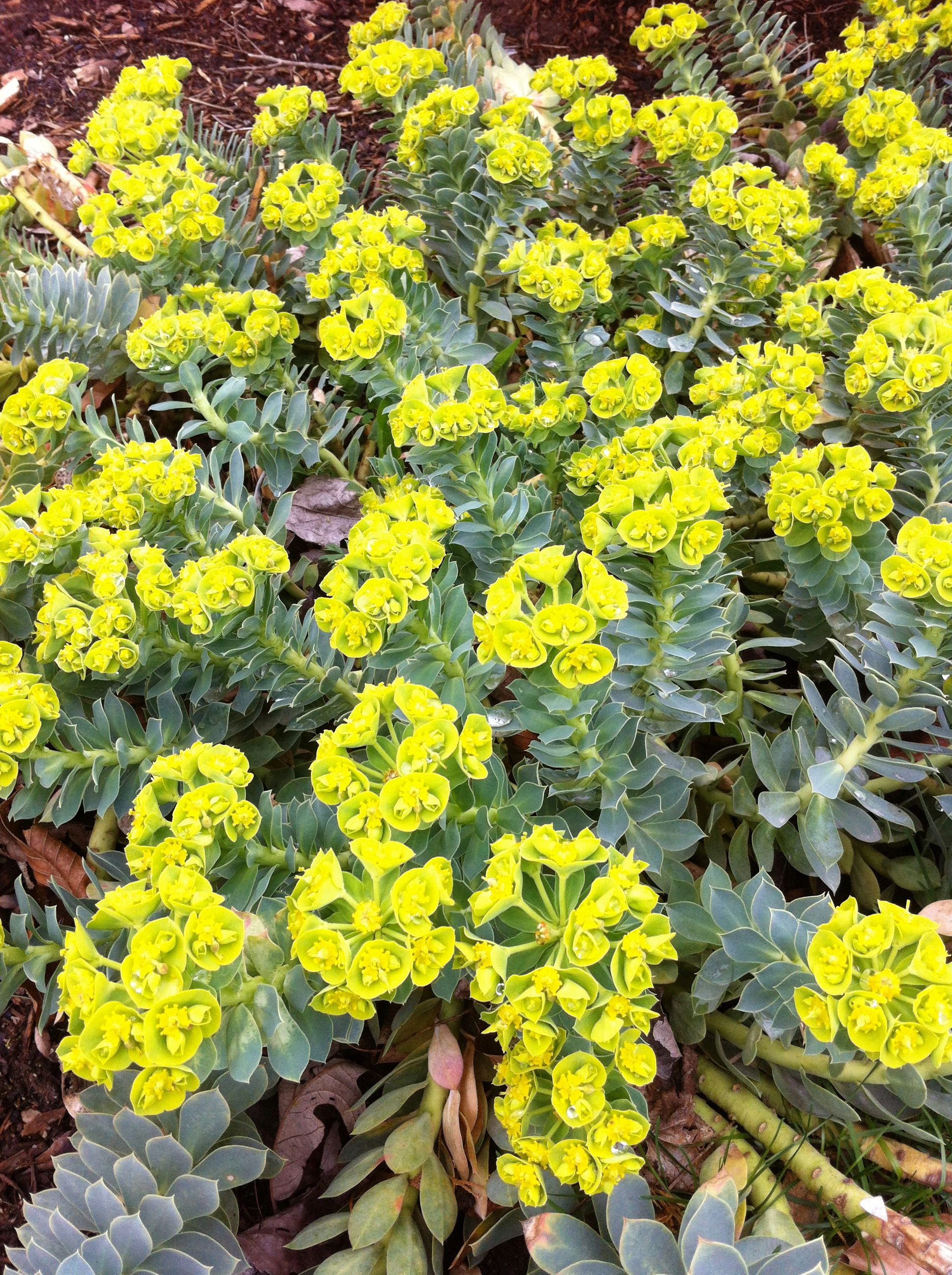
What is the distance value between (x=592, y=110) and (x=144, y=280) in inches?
55.6

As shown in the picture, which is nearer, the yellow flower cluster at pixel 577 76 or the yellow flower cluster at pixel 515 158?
the yellow flower cluster at pixel 515 158

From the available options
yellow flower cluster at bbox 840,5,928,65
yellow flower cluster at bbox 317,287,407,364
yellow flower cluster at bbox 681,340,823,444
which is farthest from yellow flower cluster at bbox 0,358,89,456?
yellow flower cluster at bbox 840,5,928,65

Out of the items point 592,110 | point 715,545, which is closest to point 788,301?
point 592,110

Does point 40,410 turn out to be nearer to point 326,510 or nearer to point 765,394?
point 326,510

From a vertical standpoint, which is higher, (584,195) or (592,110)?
(592,110)

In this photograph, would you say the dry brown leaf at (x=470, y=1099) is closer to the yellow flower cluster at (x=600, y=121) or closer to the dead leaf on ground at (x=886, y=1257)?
the dead leaf on ground at (x=886, y=1257)

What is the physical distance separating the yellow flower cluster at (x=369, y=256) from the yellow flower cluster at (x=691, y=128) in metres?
0.76

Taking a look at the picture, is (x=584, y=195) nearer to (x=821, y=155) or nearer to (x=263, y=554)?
(x=821, y=155)

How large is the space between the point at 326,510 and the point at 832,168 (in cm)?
189

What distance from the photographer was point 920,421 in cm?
217

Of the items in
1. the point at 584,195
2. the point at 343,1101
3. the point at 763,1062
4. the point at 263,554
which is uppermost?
the point at 584,195

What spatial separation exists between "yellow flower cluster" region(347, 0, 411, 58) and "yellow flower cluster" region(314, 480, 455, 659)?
226 cm

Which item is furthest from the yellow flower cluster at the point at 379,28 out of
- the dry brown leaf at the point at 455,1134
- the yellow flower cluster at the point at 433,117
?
the dry brown leaf at the point at 455,1134

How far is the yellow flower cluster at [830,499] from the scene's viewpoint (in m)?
1.84
